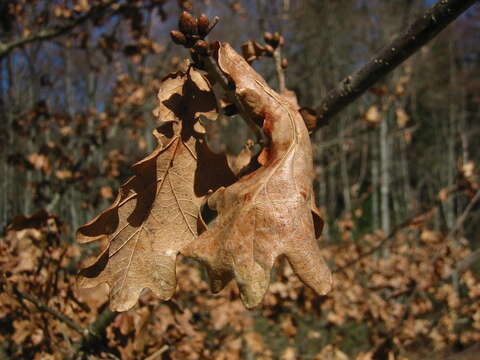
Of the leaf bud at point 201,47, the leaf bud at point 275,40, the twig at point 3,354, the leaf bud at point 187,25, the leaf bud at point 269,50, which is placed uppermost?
the leaf bud at point 187,25

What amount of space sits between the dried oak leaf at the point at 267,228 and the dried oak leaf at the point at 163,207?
0.11 m

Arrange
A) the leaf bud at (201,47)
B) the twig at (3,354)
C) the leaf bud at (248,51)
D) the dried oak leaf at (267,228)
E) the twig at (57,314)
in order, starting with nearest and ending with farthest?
the dried oak leaf at (267,228) < the leaf bud at (201,47) < the leaf bud at (248,51) < the twig at (57,314) < the twig at (3,354)

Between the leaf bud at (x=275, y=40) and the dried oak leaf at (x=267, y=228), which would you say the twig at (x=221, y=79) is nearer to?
the dried oak leaf at (x=267, y=228)

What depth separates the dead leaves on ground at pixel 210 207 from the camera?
0.65 meters

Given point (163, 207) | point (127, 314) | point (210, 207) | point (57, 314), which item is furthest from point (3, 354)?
point (210, 207)

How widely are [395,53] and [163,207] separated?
0.58 metres

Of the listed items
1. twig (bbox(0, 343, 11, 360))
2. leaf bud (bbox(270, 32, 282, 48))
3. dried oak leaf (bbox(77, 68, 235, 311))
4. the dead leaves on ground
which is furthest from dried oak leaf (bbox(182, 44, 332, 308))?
twig (bbox(0, 343, 11, 360))

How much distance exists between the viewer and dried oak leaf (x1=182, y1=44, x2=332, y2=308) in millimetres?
645

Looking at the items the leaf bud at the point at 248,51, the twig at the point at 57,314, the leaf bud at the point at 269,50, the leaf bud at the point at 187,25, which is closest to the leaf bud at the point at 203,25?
the leaf bud at the point at 187,25

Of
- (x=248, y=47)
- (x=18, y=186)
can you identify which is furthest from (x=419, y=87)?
(x=248, y=47)

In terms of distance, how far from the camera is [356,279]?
539 centimetres

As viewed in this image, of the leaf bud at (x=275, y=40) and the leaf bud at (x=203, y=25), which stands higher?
the leaf bud at (x=203, y=25)

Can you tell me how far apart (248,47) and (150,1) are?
3.46m

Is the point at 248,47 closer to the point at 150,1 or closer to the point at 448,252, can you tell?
the point at 448,252
